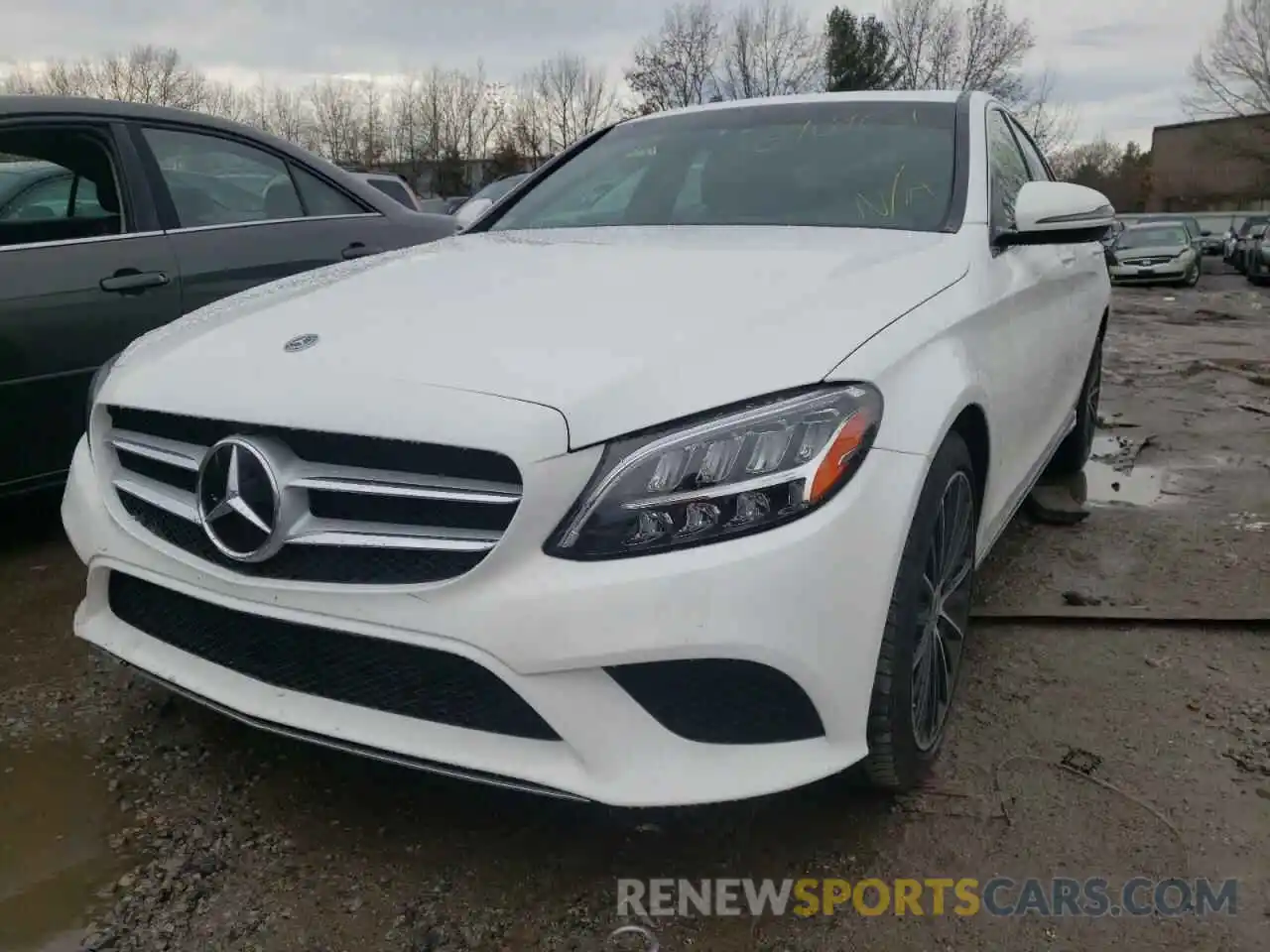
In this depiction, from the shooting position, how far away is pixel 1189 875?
196cm

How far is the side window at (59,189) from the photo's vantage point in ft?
11.9

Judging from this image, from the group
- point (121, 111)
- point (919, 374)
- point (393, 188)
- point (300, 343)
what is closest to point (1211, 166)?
point (393, 188)

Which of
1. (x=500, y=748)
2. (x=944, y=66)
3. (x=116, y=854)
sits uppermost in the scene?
(x=944, y=66)

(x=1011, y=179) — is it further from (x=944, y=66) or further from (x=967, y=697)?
(x=944, y=66)

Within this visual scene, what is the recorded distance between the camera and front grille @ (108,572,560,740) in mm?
1729

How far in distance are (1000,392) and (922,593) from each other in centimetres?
72

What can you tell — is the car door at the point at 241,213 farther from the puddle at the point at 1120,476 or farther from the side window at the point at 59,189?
the puddle at the point at 1120,476

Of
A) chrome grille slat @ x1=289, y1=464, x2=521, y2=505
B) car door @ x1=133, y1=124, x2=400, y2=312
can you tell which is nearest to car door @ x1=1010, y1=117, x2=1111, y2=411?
chrome grille slat @ x1=289, y1=464, x2=521, y2=505

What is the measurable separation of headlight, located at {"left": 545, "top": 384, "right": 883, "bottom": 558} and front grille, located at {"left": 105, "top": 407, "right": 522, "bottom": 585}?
0.14 m

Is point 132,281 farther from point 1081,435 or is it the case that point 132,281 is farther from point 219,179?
point 1081,435

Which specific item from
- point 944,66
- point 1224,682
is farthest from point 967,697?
point 944,66

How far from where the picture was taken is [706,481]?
5.48 feet

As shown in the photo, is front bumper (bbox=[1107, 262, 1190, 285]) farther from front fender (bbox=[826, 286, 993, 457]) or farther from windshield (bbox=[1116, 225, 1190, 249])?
front fender (bbox=[826, 286, 993, 457])

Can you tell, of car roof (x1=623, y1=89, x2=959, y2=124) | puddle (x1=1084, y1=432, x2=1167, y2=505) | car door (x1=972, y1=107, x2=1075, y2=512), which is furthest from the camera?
puddle (x1=1084, y1=432, x2=1167, y2=505)
